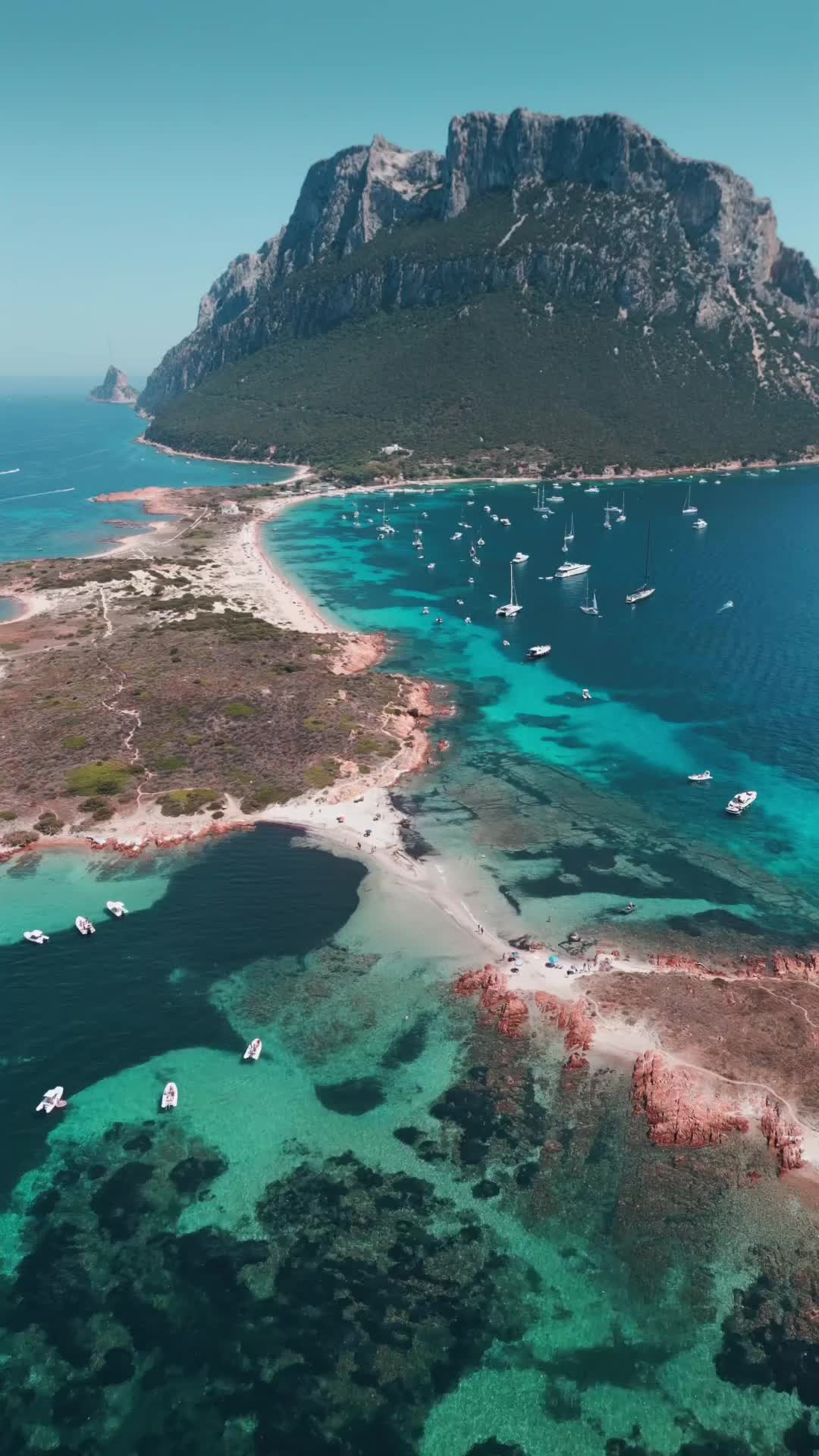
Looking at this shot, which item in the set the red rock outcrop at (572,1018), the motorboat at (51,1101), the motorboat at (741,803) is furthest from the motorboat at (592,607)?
the motorboat at (51,1101)

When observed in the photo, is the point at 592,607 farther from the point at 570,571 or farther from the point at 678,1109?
the point at 678,1109

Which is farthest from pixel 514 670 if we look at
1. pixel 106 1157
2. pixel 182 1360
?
pixel 182 1360

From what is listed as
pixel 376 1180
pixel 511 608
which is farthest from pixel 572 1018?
pixel 511 608

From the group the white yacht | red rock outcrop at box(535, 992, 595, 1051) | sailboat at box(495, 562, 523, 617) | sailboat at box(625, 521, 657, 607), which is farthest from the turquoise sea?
the white yacht

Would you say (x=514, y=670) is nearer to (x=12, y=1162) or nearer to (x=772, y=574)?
(x=772, y=574)

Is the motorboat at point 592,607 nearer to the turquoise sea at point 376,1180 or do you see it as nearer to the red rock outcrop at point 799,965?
the turquoise sea at point 376,1180

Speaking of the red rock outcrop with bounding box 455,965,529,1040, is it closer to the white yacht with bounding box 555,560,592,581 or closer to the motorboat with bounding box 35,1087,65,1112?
the motorboat with bounding box 35,1087,65,1112
